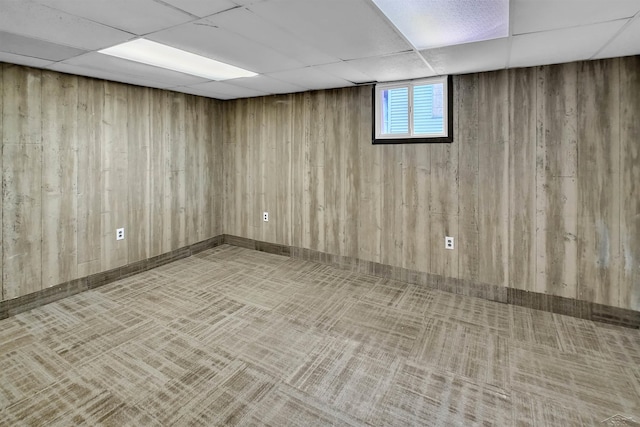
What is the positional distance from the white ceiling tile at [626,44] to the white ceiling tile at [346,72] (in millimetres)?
1783

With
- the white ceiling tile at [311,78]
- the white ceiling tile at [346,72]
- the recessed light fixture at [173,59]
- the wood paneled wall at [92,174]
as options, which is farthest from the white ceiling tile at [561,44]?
the wood paneled wall at [92,174]

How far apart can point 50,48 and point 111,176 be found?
1.48 meters

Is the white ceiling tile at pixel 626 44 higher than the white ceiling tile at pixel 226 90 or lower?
lower

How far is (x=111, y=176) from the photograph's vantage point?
11.8 ft

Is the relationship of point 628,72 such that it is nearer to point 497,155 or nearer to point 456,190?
point 497,155

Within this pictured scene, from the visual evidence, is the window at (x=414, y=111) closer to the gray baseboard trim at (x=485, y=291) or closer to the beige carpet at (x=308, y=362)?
the gray baseboard trim at (x=485, y=291)

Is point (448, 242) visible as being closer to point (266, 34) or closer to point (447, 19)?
point (447, 19)

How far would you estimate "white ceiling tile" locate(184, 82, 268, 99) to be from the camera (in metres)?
3.75

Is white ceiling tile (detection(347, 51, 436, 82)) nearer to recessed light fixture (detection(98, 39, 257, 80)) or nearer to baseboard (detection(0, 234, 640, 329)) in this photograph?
recessed light fixture (detection(98, 39, 257, 80))

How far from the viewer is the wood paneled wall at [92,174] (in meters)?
2.88

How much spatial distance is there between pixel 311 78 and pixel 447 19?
168cm

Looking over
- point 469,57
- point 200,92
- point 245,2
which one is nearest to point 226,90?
point 200,92

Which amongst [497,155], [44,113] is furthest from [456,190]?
[44,113]

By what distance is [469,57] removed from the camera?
260 cm
